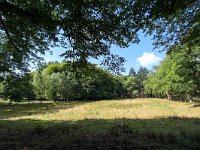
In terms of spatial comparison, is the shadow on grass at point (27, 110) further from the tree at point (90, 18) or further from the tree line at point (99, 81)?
the tree at point (90, 18)

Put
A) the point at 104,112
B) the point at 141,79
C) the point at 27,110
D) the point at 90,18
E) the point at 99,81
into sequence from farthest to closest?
the point at 141,79 → the point at 99,81 → the point at 27,110 → the point at 104,112 → the point at 90,18

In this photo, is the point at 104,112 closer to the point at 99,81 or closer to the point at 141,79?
the point at 99,81

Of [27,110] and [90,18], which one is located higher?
[90,18]

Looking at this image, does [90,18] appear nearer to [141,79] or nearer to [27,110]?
[27,110]

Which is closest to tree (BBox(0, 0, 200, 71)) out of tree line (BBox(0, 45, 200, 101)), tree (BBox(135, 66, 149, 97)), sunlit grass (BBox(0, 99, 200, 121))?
tree line (BBox(0, 45, 200, 101))

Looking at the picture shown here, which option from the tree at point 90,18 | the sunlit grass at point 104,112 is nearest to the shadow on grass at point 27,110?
the sunlit grass at point 104,112

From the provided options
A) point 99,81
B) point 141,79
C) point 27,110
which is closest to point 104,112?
point 27,110

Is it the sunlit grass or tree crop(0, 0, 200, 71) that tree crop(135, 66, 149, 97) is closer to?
the sunlit grass

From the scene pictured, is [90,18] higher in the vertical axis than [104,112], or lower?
higher

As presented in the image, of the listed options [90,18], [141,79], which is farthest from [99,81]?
[141,79]

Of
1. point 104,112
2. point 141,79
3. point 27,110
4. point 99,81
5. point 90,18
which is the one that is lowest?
point 104,112

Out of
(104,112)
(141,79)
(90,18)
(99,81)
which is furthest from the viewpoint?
(141,79)

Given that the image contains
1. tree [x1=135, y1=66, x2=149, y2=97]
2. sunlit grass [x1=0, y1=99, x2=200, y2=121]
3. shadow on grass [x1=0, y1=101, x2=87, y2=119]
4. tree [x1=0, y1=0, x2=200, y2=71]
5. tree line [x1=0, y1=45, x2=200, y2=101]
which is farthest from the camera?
tree [x1=135, y1=66, x2=149, y2=97]

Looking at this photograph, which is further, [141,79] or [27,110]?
[141,79]
